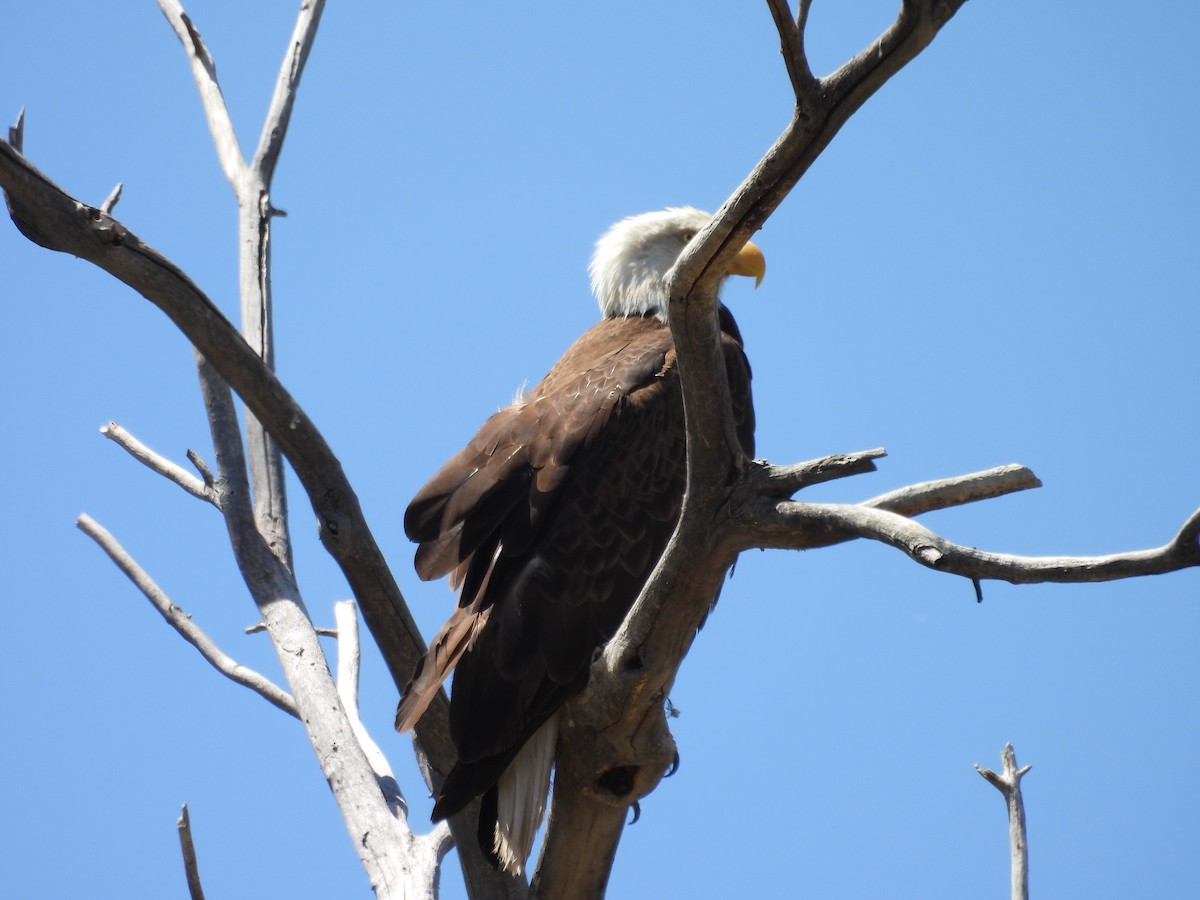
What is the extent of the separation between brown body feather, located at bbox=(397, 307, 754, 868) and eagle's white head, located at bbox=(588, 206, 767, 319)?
957 millimetres

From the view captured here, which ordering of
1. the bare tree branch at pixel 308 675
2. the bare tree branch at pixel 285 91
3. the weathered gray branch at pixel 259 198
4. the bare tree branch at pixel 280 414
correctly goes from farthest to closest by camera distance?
the bare tree branch at pixel 285 91
the weathered gray branch at pixel 259 198
the bare tree branch at pixel 308 675
the bare tree branch at pixel 280 414

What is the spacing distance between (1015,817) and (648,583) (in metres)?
1.62

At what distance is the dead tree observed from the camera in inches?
98.7

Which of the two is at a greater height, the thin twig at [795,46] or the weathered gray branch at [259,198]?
the weathered gray branch at [259,198]

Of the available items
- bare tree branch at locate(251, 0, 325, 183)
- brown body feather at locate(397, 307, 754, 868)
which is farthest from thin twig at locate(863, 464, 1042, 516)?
bare tree branch at locate(251, 0, 325, 183)

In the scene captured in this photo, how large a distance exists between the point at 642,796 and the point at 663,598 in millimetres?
820

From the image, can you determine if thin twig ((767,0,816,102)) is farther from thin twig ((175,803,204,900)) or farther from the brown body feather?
thin twig ((175,803,204,900))

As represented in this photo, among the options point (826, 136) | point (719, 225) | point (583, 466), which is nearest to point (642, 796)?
point (583, 466)

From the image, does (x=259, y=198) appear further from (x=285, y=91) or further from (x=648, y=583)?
(x=648, y=583)

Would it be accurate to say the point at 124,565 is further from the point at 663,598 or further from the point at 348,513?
the point at 663,598

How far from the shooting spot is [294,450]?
363 cm

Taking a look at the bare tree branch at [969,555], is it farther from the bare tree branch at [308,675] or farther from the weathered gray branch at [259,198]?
the weathered gray branch at [259,198]

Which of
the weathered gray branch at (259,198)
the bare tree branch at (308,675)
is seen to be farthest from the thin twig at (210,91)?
the bare tree branch at (308,675)

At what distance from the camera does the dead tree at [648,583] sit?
2.51m
